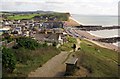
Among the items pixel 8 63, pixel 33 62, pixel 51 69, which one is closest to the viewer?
pixel 8 63

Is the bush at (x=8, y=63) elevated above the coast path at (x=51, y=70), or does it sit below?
above

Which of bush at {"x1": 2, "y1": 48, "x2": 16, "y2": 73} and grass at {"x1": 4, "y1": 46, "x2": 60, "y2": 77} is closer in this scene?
grass at {"x1": 4, "y1": 46, "x2": 60, "y2": 77}

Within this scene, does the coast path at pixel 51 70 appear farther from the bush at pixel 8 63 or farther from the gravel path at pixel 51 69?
the bush at pixel 8 63

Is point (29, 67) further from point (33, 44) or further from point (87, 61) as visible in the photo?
point (33, 44)

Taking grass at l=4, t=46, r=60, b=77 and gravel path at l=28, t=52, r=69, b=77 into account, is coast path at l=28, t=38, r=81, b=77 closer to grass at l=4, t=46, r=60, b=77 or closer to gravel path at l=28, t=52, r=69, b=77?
gravel path at l=28, t=52, r=69, b=77

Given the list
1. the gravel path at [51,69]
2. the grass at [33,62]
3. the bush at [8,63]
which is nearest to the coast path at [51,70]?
the gravel path at [51,69]

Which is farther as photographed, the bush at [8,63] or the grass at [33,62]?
the bush at [8,63]

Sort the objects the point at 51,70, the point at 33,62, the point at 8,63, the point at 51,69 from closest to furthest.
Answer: the point at 8,63, the point at 51,70, the point at 51,69, the point at 33,62

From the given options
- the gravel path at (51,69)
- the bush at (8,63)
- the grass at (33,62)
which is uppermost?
the bush at (8,63)

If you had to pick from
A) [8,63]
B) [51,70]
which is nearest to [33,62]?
[51,70]

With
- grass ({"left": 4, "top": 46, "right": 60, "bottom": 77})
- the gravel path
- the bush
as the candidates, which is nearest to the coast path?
the gravel path

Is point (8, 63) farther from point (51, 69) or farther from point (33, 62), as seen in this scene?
point (33, 62)
